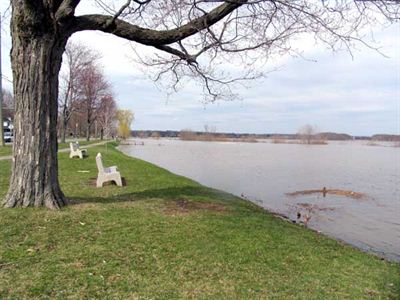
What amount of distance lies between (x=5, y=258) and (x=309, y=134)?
362 feet

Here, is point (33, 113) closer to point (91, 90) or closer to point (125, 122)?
point (91, 90)

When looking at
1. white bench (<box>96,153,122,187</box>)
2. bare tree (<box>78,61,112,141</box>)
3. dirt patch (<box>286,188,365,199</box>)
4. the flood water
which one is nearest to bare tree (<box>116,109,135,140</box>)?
bare tree (<box>78,61,112,141</box>)

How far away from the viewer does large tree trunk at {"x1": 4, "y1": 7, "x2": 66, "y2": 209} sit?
650 centimetres

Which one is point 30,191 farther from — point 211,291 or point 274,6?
point 274,6

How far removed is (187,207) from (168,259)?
3.43 meters

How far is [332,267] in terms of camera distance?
5328 millimetres

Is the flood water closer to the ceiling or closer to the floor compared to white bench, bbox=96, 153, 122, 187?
closer to the floor

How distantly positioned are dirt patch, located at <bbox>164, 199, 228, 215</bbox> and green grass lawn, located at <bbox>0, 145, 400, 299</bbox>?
0.12 m

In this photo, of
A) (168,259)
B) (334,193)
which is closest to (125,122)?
(334,193)

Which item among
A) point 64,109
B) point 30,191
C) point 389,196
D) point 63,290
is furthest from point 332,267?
point 64,109

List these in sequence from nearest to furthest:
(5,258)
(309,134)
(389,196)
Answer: (5,258)
(389,196)
(309,134)

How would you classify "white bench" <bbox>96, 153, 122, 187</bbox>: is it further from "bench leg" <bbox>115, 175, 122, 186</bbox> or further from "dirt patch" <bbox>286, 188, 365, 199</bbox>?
"dirt patch" <bbox>286, 188, 365, 199</bbox>

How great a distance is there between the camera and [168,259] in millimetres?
4980

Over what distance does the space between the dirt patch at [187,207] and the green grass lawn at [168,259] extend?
118mm
